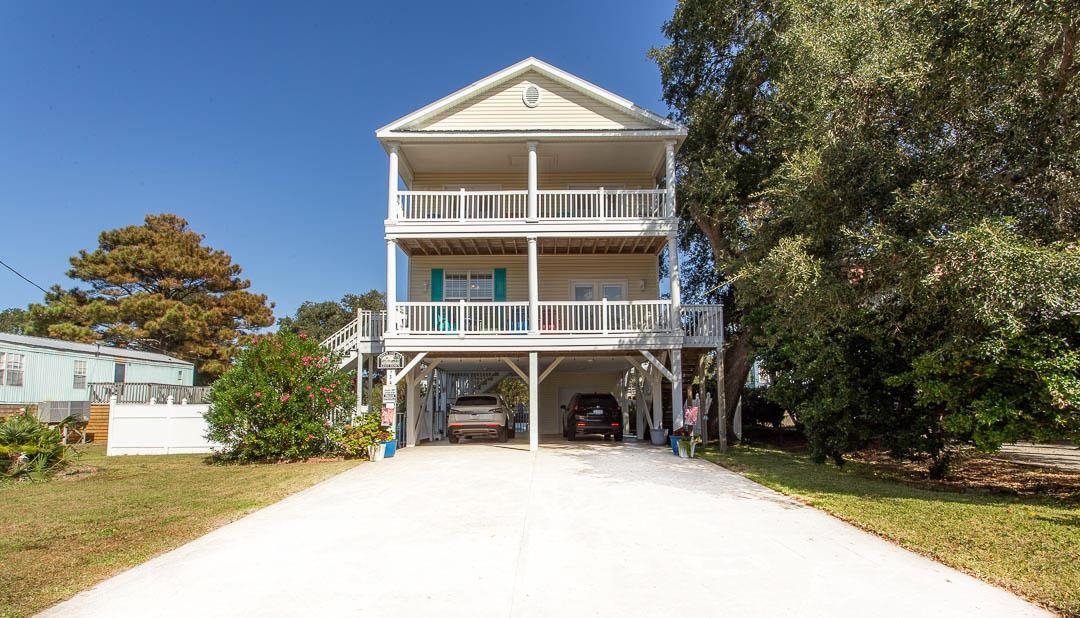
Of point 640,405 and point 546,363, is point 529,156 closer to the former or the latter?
point 546,363

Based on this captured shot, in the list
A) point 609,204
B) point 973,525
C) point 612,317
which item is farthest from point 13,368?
point 973,525

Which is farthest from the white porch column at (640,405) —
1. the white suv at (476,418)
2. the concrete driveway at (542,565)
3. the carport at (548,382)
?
the concrete driveway at (542,565)

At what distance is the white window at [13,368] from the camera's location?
24.3 metres

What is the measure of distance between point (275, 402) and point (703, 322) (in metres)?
10.5

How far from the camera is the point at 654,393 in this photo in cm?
1792

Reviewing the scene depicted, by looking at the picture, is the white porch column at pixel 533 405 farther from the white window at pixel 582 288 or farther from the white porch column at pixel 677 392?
the white window at pixel 582 288

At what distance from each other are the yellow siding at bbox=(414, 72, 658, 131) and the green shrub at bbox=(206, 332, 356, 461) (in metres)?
7.21

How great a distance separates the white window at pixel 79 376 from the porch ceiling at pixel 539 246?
1732cm

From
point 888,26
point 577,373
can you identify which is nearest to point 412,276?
point 577,373

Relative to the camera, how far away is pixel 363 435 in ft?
48.2

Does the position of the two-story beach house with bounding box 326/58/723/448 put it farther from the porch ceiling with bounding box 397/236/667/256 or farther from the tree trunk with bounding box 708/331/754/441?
the tree trunk with bounding box 708/331/754/441

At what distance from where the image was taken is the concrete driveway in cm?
452

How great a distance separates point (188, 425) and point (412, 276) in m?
7.17

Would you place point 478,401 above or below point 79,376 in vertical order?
below
